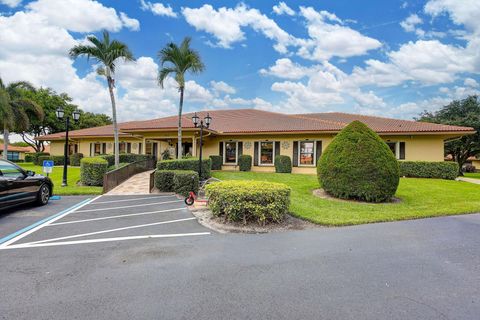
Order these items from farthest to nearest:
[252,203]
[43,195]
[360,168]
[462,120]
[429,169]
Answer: [462,120] → [429,169] → [360,168] → [43,195] → [252,203]

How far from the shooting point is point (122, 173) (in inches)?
542

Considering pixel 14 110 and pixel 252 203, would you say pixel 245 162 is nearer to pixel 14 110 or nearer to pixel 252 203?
pixel 252 203

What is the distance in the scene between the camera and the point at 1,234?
5.27 m

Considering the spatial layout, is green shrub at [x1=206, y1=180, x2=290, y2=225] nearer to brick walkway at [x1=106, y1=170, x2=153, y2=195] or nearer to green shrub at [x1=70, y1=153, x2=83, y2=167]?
brick walkway at [x1=106, y1=170, x2=153, y2=195]

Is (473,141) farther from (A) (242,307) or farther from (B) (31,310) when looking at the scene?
(B) (31,310)

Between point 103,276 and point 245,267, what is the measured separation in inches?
74.4

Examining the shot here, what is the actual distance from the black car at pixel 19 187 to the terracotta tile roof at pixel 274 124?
29.5ft

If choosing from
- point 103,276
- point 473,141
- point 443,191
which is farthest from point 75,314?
point 473,141

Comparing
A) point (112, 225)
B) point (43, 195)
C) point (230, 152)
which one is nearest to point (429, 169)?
point (230, 152)

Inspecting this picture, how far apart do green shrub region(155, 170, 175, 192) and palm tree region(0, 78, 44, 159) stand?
1495cm

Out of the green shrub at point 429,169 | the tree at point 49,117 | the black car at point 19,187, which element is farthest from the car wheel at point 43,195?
the tree at point 49,117

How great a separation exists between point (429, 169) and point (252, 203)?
1405 centimetres

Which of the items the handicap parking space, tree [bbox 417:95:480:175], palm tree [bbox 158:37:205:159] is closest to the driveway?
the handicap parking space

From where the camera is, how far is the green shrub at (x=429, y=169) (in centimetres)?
1494
